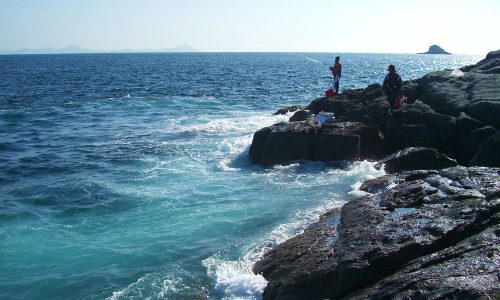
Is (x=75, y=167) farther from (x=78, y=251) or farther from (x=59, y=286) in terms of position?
(x=59, y=286)

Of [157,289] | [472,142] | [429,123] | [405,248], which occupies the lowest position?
[157,289]

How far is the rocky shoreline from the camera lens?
635 centimetres

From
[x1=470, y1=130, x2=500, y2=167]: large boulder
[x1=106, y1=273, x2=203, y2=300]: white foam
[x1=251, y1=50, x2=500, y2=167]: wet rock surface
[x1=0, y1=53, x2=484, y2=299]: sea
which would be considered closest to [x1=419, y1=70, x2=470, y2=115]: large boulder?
[x1=251, y1=50, x2=500, y2=167]: wet rock surface

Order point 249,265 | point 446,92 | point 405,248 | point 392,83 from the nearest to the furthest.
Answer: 1. point 405,248
2. point 249,265
3. point 392,83
4. point 446,92

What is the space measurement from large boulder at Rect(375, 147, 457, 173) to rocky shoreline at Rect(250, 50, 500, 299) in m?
0.03

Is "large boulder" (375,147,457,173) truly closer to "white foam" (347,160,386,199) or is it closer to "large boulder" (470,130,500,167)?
"white foam" (347,160,386,199)

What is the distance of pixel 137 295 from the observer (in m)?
8.55

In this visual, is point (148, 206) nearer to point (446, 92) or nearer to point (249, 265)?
point (249, 265)

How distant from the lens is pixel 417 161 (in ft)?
47.0

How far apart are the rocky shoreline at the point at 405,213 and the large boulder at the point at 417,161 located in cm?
3

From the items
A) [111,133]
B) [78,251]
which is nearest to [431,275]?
[78,251]

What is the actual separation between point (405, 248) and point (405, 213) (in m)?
1.67

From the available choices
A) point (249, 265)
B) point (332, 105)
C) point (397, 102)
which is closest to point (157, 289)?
point (249, 265)

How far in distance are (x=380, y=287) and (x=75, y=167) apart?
1491 cm
